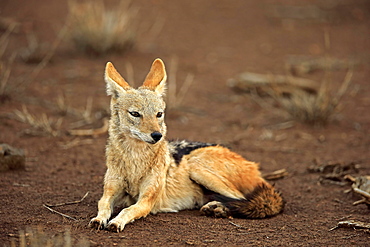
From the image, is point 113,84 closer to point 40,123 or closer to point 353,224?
point 353,224

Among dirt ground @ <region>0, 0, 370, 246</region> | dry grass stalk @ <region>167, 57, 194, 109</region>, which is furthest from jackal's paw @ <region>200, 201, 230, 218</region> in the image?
dry grass stalk @ <region>167, 57, 194, 109</region>

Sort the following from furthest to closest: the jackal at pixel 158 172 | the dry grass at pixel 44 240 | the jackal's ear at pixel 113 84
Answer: the jackal's ear at pixel 113 84, the jackal at pixel 158 172, the dry grass at pixel 44 240

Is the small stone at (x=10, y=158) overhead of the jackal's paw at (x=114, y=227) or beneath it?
beneath

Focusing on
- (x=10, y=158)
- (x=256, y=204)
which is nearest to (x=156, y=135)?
(x=256, y=204)

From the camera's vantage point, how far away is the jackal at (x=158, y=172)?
552cm

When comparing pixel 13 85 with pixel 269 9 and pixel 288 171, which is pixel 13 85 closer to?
pixel 288 171

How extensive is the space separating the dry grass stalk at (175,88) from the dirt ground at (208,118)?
0.49ft

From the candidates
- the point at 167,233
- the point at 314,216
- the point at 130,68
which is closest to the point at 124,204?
the point at 167,233

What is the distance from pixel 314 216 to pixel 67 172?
136 inches

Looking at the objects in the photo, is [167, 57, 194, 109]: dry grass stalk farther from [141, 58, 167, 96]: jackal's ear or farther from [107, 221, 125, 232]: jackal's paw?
[107, 221, 125, 232]: jackal's paw

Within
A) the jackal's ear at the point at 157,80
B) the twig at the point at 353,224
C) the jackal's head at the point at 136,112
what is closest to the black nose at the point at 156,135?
the jackal's head at the point at 136,112

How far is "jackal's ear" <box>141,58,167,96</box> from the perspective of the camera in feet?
20.2

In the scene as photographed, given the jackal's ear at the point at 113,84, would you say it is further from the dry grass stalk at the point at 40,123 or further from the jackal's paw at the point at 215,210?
the dry grass stalk at the point at 40,123

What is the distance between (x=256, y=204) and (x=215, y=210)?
472 mm
